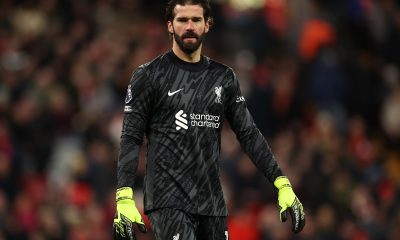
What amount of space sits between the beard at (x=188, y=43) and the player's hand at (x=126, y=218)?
3.64ft

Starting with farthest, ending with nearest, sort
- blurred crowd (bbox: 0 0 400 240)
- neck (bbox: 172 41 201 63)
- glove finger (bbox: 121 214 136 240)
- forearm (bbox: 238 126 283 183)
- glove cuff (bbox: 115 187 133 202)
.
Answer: blurred crowd (bbox: 0 0 400 240)
forearm (bbox: 238 126 283 183)
neck (bbox: 172 41 201 63)
glove cuff (bbox: 115 187 133 202)
glove finger (bbox: 121 214 136 240)

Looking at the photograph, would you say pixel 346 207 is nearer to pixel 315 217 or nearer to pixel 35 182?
pixel 315 217

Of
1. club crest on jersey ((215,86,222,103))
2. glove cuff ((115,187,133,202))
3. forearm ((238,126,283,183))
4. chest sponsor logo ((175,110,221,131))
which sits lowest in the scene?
glove cuff ((115,187,133,202))

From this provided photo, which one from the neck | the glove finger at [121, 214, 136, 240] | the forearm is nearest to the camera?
the glove finger at [121, 214, 136, 240]

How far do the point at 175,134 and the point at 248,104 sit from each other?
30.3 ft

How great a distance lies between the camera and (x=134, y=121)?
28.2ft

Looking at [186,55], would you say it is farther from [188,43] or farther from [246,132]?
[246,132]

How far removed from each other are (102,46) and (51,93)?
1.33 m

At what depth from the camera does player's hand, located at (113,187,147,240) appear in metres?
8.26

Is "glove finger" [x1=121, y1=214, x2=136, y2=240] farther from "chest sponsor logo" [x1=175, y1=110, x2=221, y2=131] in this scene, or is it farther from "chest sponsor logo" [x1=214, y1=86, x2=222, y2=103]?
"chest sponsor logo" [x1=214, y1=86, x2=222, y2=103]

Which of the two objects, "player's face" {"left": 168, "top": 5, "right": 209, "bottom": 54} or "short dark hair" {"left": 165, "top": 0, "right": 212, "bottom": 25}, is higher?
"short dark hair" {"left": 165, "top": 0, "right": 212, "bottom": 25}

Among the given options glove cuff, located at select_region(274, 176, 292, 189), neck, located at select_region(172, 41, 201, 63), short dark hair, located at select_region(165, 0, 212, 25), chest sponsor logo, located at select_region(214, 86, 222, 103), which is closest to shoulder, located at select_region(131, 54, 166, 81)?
neck, located at select_region(172, 41, 201, 63)

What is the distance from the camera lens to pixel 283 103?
60.2ft

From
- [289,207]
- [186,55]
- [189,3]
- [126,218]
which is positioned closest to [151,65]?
[186,55]
